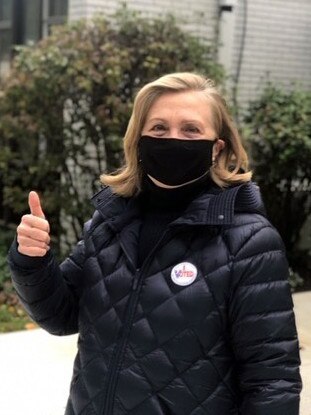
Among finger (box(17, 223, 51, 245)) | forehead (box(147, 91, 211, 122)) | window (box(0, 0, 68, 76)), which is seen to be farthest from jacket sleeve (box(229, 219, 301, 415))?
window (box(0, 0, 68, 76))

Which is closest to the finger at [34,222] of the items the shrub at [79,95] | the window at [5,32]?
the shrub at [79,95]

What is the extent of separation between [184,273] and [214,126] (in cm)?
48

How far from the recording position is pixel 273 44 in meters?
8.20

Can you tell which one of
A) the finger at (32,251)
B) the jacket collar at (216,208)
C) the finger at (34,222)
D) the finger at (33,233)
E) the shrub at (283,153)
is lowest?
the shrub at (283,153)

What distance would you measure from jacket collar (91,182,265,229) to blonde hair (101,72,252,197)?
7 cm

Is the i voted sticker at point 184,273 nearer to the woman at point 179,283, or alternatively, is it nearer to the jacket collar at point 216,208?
the woman at point 179,283

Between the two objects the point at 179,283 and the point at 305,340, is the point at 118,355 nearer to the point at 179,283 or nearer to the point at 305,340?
the point at 179,283

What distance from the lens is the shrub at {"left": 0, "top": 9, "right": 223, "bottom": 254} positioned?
5.66 m

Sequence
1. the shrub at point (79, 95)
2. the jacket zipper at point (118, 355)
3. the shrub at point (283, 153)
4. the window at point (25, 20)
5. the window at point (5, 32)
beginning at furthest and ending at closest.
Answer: the window at point (5, 32)
the window at point (25, 20)
the shrub at point (283, 153)
the shrub at point (79, 95)
the jacket zipper at point (118, 355)

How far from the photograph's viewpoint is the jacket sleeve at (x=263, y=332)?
63.2 inches

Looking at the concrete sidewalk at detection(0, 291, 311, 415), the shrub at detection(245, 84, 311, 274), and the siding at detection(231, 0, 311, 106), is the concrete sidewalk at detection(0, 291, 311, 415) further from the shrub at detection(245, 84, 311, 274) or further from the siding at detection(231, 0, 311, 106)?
the siding at detection(231, 0, 311, 106)

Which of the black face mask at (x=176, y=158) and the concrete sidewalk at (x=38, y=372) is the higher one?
the black face mask at (x=176, y=158)

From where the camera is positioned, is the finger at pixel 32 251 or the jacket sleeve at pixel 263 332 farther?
the finger at pixel 32 251


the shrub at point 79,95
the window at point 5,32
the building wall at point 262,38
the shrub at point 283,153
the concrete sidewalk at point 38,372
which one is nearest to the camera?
the concrete sidewalk at point 38,372
